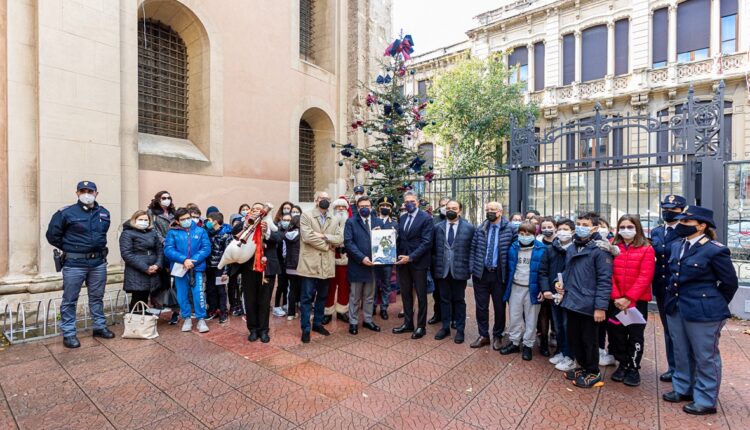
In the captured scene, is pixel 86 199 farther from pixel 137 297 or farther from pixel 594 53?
pixel 594 53

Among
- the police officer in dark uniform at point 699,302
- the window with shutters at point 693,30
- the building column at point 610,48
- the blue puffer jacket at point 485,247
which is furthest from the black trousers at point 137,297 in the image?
the window with shutters at point 693,30

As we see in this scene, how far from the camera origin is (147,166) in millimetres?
7605

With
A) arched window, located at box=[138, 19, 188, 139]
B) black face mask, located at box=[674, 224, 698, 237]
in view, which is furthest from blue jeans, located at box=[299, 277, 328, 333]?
arched window, located at box=[138, 19, 188, 139]

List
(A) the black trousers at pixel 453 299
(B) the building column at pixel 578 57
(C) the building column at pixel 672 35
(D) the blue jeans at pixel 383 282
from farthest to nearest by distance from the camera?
(B) the building column at pixel 578 57
(C) the building column at pixel 672 35
(D) the blue jeans at pixel 383 282
(A) the black trousers at pixel 453 299

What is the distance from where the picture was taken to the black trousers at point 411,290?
579 cm

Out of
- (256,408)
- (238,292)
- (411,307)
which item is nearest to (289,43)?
(238,292)

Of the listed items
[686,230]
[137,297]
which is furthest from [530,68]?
[137,297]

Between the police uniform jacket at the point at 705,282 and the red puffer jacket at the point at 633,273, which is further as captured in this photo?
the red puffer jacket at the point at 633,273

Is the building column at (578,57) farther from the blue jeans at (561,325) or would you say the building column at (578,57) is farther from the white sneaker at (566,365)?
the white sneaker at (566,365)

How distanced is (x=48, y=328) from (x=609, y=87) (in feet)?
81.1

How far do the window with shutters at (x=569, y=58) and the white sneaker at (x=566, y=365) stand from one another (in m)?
22.2

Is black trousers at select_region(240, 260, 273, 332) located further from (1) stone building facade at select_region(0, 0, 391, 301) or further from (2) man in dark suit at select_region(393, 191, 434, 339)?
(1) stone building facade at select_region(0, 0, 391, 301)

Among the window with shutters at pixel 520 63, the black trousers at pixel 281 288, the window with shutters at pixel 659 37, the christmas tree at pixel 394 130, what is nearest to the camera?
the black trousers at pixel 281 288

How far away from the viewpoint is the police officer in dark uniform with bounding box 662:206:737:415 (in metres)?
3.52
